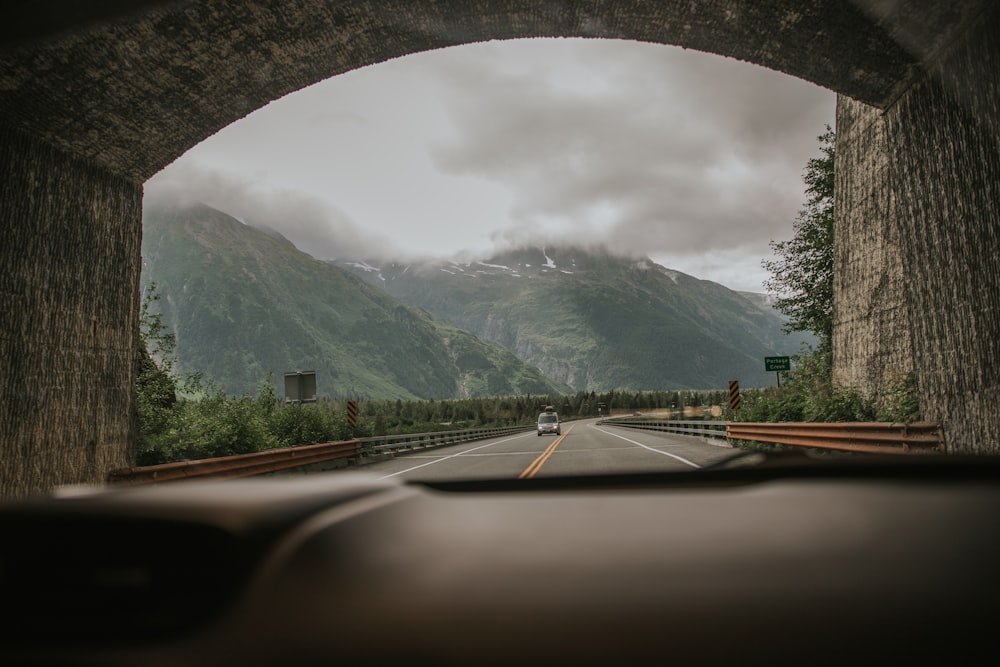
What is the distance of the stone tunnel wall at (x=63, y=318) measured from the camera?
8188mm

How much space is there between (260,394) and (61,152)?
1120cm

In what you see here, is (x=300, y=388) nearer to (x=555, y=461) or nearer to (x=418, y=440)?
(x=555, y=461)

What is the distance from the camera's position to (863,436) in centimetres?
1088

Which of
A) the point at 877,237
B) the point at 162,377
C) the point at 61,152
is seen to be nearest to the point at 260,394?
the point at 162,377

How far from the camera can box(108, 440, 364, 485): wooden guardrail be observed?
9.51 meters

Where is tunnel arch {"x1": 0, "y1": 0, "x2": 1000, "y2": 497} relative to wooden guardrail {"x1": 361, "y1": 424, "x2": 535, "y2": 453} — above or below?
above

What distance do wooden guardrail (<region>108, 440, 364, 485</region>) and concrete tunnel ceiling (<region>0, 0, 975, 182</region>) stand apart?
5158mm

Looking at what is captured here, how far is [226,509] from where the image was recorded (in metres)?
0.88

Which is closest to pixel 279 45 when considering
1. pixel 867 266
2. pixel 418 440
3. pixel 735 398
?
pixel 867 266

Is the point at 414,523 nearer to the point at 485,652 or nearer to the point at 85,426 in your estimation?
the point at 485,652

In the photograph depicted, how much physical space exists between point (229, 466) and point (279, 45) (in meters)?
7.36

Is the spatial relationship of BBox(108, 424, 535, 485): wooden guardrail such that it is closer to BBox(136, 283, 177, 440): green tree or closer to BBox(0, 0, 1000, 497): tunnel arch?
BBox(0, 0, 1000, 497): tunnel arch

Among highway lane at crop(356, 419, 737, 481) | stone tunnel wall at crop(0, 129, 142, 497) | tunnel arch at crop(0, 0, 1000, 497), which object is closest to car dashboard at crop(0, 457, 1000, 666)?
highway lane at crop(356, 419, 737, 481)

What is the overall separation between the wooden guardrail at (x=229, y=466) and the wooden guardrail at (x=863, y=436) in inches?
398
